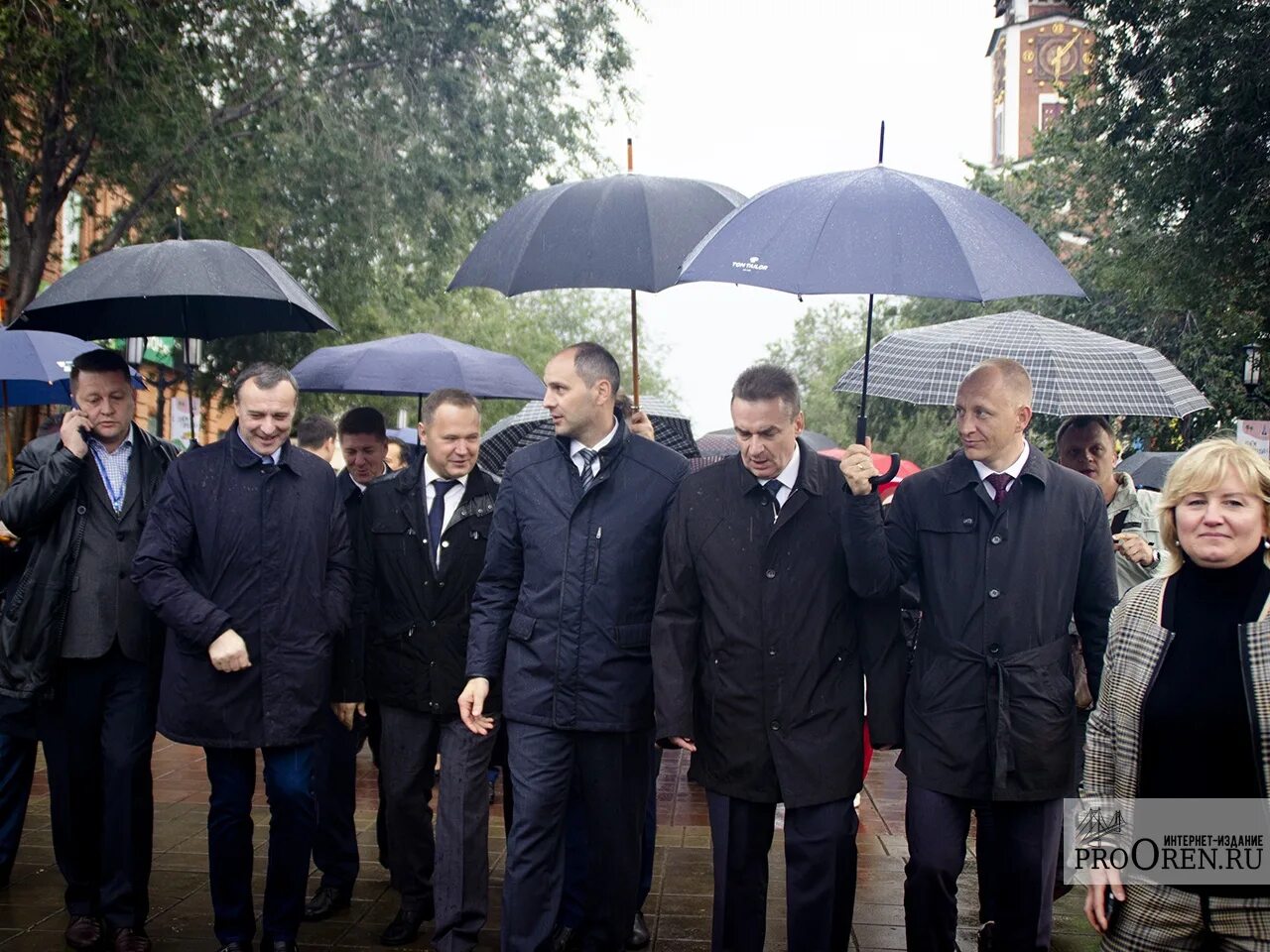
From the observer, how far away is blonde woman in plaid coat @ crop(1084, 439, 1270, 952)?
3.70 metres

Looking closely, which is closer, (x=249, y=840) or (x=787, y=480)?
(x=787, y=480)

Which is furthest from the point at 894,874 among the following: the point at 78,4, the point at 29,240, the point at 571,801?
the point at 29,240

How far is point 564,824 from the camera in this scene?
5352 mm

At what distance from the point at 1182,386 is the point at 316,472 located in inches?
163

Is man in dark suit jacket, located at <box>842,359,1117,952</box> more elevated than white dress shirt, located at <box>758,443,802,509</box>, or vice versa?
white dress shirt, located at <box>758,443,802,509</box>

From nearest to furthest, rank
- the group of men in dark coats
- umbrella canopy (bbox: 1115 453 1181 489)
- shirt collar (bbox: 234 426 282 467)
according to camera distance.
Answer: the group of men in dark coats
shirt collar (bbox: 234 426 282 467)
umbrella canopy (bbox: 1115 453 1181 489)

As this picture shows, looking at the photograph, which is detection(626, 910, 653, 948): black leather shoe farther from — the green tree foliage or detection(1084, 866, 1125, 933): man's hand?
the green tree foliage

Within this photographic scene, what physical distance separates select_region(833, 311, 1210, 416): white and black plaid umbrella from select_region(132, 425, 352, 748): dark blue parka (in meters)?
2.68

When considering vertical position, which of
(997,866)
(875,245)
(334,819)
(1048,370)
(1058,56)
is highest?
(1058,56)

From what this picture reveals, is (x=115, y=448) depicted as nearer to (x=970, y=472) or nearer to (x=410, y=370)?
(x=970, y=472)

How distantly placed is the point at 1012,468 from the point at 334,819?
3.21 meters

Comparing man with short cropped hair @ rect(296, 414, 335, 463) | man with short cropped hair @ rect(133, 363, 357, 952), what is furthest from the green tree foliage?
man with short cropped hair @ rect(133, 363, 357, 952)

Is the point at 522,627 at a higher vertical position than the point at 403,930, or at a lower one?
higher

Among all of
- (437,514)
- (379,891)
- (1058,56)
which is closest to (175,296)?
(437,514)
